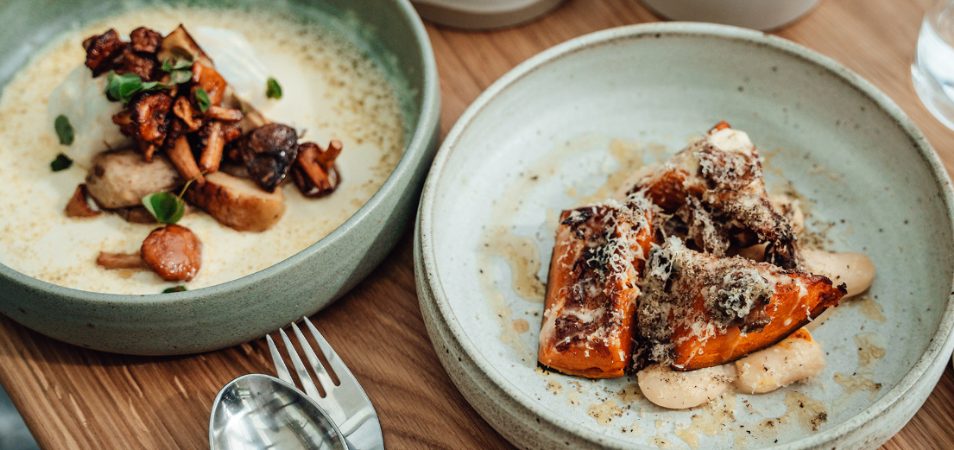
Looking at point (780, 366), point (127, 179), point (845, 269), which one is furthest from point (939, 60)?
point (127, 179)

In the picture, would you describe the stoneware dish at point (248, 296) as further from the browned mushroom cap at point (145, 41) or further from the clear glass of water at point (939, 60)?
the clear glass of water at point (939, 60)

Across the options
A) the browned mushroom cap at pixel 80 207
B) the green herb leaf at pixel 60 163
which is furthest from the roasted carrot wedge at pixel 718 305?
the green herb leaf at pixel 60 163

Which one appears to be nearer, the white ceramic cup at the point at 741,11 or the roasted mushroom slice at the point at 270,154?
the roasted mushroom slice at the point at 270,154

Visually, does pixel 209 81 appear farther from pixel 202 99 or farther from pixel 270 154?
pixel 270 154

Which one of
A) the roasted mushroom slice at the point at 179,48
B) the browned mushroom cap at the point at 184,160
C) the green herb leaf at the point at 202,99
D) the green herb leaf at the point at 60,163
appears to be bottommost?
the green herb leaf at the point at 60,163

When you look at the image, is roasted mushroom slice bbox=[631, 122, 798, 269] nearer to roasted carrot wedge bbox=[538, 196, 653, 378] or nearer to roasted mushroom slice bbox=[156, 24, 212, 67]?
roasted carrot wedge bbox=[538, 196, 653, 378]

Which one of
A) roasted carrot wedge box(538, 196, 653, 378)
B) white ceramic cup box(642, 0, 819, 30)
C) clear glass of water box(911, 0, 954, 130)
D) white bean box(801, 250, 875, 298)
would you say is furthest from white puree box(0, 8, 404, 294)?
clear glass of water box(911, 0, 954, 130)
